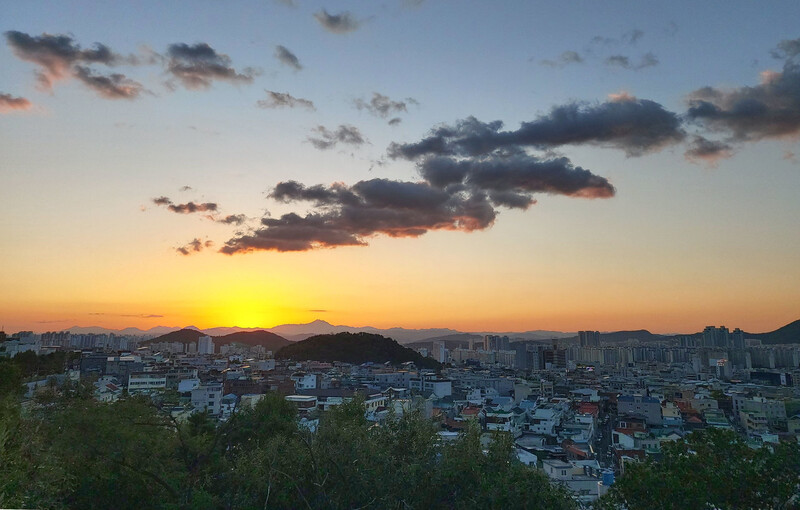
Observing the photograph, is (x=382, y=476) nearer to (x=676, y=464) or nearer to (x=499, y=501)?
(x=499, y=501)

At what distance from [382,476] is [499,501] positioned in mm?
1185

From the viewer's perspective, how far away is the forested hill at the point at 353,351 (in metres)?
60.3

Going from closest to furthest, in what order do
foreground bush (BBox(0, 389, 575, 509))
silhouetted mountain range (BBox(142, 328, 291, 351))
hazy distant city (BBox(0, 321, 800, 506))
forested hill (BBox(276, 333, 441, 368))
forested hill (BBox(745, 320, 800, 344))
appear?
foreground bush (BBox(0, 389, 575, 509))
hazy distant city (BBox(0, 321, 800, 506))
forested hill (BBox(276, 333, 441, 368))
forested hill (BBox(745, 320, 800, 344))
silhouetted mountain range (BBox(142, 328, 291, 351))

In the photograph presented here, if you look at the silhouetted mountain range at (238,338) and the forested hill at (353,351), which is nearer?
the forested hill at (353,351)

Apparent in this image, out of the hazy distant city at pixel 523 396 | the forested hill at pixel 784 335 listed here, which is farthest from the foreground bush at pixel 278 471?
the forested hill at pixel 784 335

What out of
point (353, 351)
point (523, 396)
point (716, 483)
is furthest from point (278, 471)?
point (353, 351)

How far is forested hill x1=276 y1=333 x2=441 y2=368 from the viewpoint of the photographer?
2375 inches

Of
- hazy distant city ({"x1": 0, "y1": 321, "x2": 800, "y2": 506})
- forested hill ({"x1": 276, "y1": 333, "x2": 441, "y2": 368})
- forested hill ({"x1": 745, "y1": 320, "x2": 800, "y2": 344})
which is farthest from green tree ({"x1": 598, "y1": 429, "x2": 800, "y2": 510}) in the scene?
forested hill ({"x1": 745, "y1": 320, "x2": 800, "y2": 344})

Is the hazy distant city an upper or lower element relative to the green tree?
lower

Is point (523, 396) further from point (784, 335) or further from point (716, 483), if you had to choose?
point (784, 335)

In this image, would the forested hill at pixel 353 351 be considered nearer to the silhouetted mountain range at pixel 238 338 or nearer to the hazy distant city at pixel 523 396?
the hazy distant city at pixel 523 396

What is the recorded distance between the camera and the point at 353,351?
6212 centimetres

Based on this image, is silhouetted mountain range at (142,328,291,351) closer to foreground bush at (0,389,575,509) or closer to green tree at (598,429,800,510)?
foreground bush at (0,389,575,509)

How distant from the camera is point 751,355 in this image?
65.2 metres
